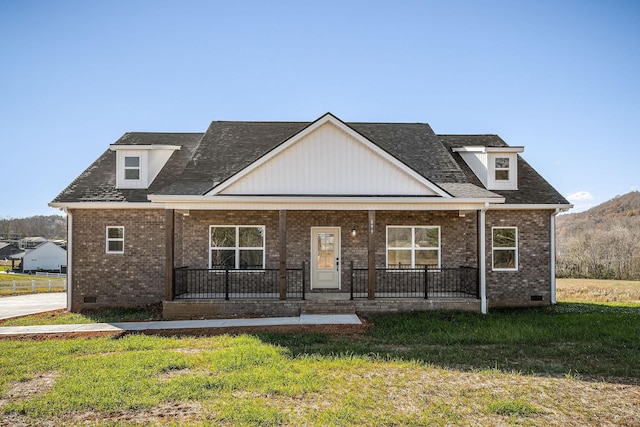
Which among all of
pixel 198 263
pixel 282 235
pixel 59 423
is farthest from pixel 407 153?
pixel 59 423

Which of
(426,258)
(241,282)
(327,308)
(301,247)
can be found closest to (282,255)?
(327,308)

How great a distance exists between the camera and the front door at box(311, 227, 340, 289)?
15.8 metres

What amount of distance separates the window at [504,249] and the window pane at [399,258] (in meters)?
2.96

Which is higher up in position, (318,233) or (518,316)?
(318,233)

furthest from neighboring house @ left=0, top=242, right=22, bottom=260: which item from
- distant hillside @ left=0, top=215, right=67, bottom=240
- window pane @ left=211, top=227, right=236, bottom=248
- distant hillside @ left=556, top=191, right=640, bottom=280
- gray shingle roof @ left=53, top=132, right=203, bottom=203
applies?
distant hillside @ left=556, top=191, right=640, bottom=280

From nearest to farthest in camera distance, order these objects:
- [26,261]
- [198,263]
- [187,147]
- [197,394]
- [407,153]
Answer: [197,394] → [198,263] → [407,153] → [187,147] → [26,261]

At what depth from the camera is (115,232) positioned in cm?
1593

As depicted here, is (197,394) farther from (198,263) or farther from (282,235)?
(198,263)

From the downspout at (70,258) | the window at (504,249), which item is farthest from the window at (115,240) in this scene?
the window at (504,249)

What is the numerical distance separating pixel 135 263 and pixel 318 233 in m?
6.23

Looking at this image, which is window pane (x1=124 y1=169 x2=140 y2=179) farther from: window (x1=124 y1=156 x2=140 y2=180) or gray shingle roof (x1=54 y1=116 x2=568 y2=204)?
gray shingle roof (x1=54 y1=116 x2=568 y2=204)

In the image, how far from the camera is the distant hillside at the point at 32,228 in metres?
112

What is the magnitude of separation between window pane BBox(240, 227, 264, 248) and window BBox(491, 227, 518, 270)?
792 cm

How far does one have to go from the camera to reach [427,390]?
22.6 feet
